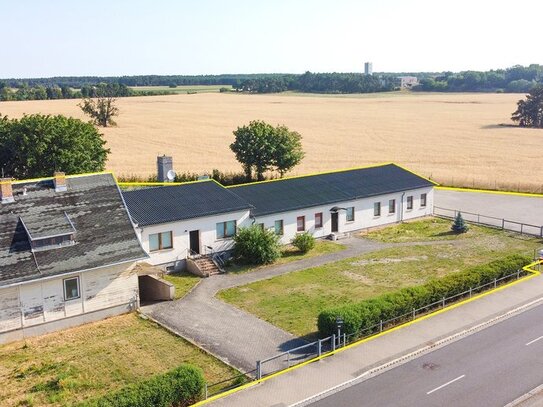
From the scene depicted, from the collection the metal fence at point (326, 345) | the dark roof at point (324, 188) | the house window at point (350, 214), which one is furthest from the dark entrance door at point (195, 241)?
the metal fence at point (326, 345)

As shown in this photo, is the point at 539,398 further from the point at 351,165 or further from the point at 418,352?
the point at 351,165

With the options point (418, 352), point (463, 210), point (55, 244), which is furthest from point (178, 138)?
point (418, 352)

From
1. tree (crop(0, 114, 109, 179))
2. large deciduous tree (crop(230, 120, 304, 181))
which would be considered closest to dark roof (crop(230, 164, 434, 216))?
large deciduous tree (crop(230, 120, 304, 181))

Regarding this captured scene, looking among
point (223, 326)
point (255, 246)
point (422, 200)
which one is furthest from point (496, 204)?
point (223, 326)

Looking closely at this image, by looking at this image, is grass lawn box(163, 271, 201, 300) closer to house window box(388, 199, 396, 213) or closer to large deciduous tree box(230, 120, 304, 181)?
house window box(388, 199, 396, 213)

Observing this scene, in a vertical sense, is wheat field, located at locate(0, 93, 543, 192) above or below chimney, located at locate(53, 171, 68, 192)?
below

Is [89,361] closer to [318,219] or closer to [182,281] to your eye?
[182,281]

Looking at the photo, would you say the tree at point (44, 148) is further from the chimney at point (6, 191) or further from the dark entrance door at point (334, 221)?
the dark entrance door at point (334, 221)
